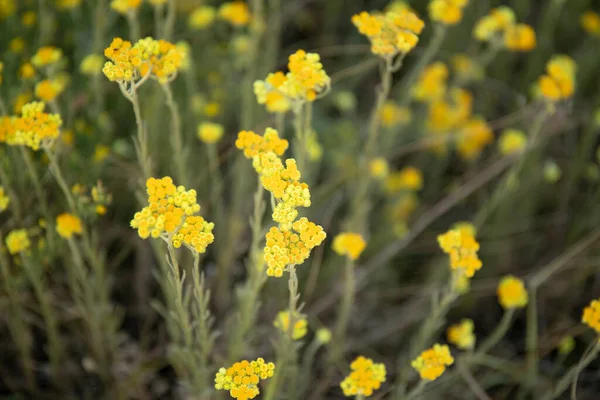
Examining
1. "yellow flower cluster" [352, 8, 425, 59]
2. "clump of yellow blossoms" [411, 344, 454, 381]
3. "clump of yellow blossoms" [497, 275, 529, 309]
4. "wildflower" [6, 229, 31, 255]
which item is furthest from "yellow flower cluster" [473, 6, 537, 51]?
"wildflower" [6, 229, 31, 255]

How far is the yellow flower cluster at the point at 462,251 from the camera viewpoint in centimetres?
106

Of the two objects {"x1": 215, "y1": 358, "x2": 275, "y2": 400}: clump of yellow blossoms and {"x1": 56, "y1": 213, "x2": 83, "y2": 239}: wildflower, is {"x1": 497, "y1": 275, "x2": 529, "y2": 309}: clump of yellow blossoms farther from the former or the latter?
{"x1": 56, "y1": 213, "x2": 83, "y2": 239}: wildflower

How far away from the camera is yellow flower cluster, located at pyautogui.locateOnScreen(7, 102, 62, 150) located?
102 cm

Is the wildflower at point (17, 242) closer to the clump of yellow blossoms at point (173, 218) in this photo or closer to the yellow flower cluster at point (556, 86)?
the clump of yellow blossoms at point (173, 218)

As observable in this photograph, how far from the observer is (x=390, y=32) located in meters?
1.13

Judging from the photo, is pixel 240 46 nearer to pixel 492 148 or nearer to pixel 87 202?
pixel 87 202

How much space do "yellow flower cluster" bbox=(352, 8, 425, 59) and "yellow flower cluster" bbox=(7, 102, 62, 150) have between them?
0.58 meters

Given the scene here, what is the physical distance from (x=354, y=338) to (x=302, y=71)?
0.90 metres

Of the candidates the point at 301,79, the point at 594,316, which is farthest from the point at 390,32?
the point at 594,316

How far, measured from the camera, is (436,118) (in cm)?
188

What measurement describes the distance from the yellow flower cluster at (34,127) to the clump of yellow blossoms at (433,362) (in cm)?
74

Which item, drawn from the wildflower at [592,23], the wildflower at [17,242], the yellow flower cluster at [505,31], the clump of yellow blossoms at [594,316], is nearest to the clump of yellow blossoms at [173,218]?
the wildflower at [17,242]

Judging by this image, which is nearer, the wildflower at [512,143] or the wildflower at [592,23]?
the wildflower at [512,143]

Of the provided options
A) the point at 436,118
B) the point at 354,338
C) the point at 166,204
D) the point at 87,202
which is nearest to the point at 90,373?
the point at 87,202
